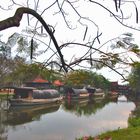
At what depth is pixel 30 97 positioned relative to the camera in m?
37.3

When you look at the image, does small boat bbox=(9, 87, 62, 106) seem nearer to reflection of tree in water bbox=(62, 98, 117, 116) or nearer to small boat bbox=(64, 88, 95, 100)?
reflection of tree in water bbox=(62, 98, 117, 116)

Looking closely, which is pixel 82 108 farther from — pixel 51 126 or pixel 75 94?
pixel 51 126

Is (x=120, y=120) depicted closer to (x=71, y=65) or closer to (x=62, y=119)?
(x=62, y=119)

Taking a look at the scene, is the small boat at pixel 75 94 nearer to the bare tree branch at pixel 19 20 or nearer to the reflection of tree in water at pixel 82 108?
the reflection of tree in water at pixel 82 108

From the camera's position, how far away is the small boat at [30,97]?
116 ft

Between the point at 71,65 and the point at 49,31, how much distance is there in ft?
1.25

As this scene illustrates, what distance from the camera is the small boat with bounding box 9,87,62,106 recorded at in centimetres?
3547

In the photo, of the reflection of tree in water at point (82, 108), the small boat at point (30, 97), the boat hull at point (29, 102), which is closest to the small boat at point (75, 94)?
the reflection of tree in water at point (82, 108)

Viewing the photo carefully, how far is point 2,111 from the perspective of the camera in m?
30.6

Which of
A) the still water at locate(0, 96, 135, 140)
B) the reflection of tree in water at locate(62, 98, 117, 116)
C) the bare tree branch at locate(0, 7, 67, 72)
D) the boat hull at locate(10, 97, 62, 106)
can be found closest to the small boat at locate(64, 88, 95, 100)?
the reflection of tree in water at locate(62, 98, 117, 116)

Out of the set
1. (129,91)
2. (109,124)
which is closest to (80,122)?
(109,124)

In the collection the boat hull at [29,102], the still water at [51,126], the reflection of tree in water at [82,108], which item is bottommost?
the still water at [51,126]

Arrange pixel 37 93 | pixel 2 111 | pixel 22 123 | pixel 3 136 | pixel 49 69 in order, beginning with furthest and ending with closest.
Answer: pixel 37 93, pixel 2 111, pixel 22 123, pixel 3 136, pixel 49 69

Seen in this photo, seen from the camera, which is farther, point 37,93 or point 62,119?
point 37,93
